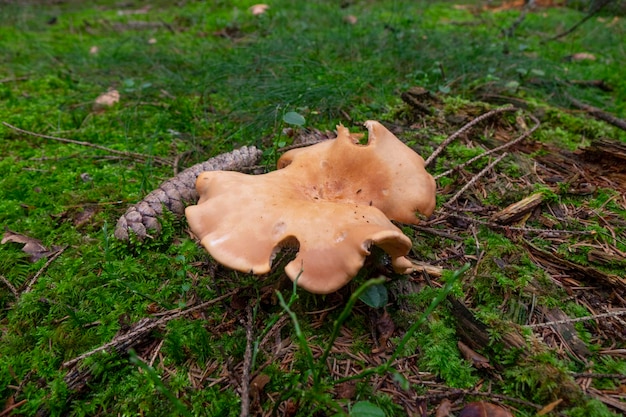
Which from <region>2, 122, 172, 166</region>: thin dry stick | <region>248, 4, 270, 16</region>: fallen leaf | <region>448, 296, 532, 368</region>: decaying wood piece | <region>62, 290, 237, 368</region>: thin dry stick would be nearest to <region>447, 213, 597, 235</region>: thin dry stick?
<region>448, 296, 532, 368</region>: decaying wood piece

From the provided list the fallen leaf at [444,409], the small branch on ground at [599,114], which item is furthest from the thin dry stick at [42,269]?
the small branch on ground at [599,114]

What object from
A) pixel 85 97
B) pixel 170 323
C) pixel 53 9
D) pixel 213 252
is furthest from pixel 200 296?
pixel 53 9

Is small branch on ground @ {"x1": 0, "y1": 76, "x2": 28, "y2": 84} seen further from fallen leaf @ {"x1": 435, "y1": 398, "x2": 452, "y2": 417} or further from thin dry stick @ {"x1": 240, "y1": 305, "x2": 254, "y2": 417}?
fallen leaf @ {"x1": 435, "y1": 398, "x2": 452, "y2": 417}

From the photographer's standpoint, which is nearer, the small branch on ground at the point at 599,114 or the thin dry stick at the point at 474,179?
the thin dry stick at the point at 474,179

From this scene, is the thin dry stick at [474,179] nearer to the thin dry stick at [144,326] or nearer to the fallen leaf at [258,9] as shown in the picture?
the thin dry stick at [144,326]

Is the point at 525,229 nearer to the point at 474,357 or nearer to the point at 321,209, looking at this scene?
the point at 474,357

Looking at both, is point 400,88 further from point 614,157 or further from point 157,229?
point 157,229

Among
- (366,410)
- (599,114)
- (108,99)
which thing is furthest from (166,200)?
(599,114)
